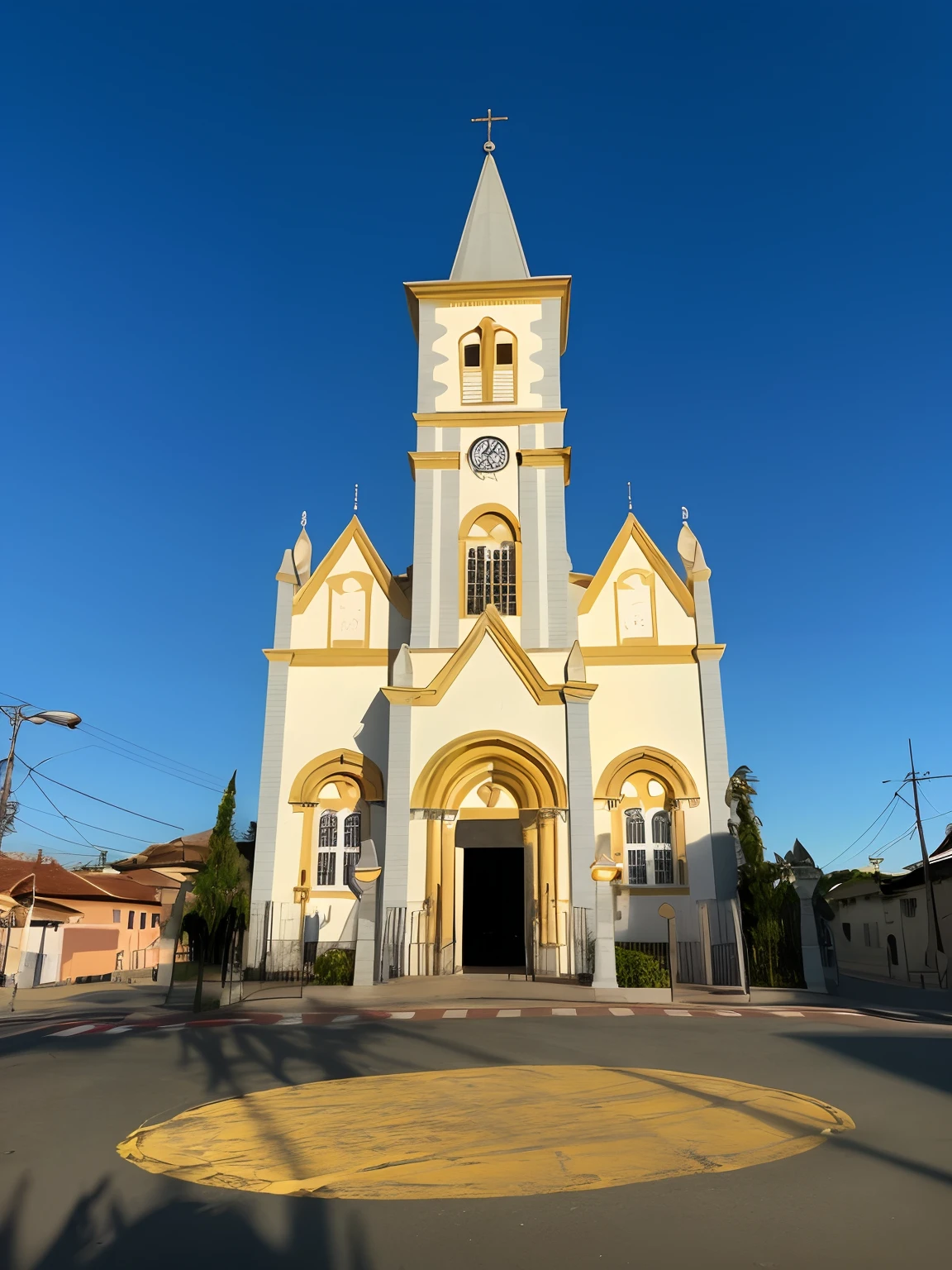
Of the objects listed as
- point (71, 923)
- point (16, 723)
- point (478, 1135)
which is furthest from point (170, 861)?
point (478, 1135)

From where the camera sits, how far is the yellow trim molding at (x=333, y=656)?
26031 mm

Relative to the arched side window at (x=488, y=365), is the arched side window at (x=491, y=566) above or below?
below

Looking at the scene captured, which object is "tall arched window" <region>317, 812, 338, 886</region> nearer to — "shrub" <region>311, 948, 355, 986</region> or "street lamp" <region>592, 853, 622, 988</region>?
"shrub" <region>311, 948, 355, 986</region>

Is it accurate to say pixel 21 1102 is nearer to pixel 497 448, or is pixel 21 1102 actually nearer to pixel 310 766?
pixel 310 766

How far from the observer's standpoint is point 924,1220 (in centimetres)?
505

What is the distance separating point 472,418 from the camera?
27.7m

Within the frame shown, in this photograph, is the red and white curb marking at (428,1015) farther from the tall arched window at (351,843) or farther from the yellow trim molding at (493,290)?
the yellow trim molding at (493,290)

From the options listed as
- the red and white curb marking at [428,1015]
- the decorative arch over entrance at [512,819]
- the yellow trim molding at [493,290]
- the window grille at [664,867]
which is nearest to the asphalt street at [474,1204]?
the red and white curb marking at [428,1015]

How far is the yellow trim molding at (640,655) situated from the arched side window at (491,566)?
2.58 meters

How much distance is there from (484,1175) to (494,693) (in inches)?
707

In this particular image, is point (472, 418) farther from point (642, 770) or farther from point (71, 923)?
point (71, 923)

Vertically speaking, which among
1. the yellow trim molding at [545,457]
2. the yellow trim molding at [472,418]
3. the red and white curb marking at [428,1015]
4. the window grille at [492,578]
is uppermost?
the yellow trim molding at [472,418]

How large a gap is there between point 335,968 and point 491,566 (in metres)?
11.5

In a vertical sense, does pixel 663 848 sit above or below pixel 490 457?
below
